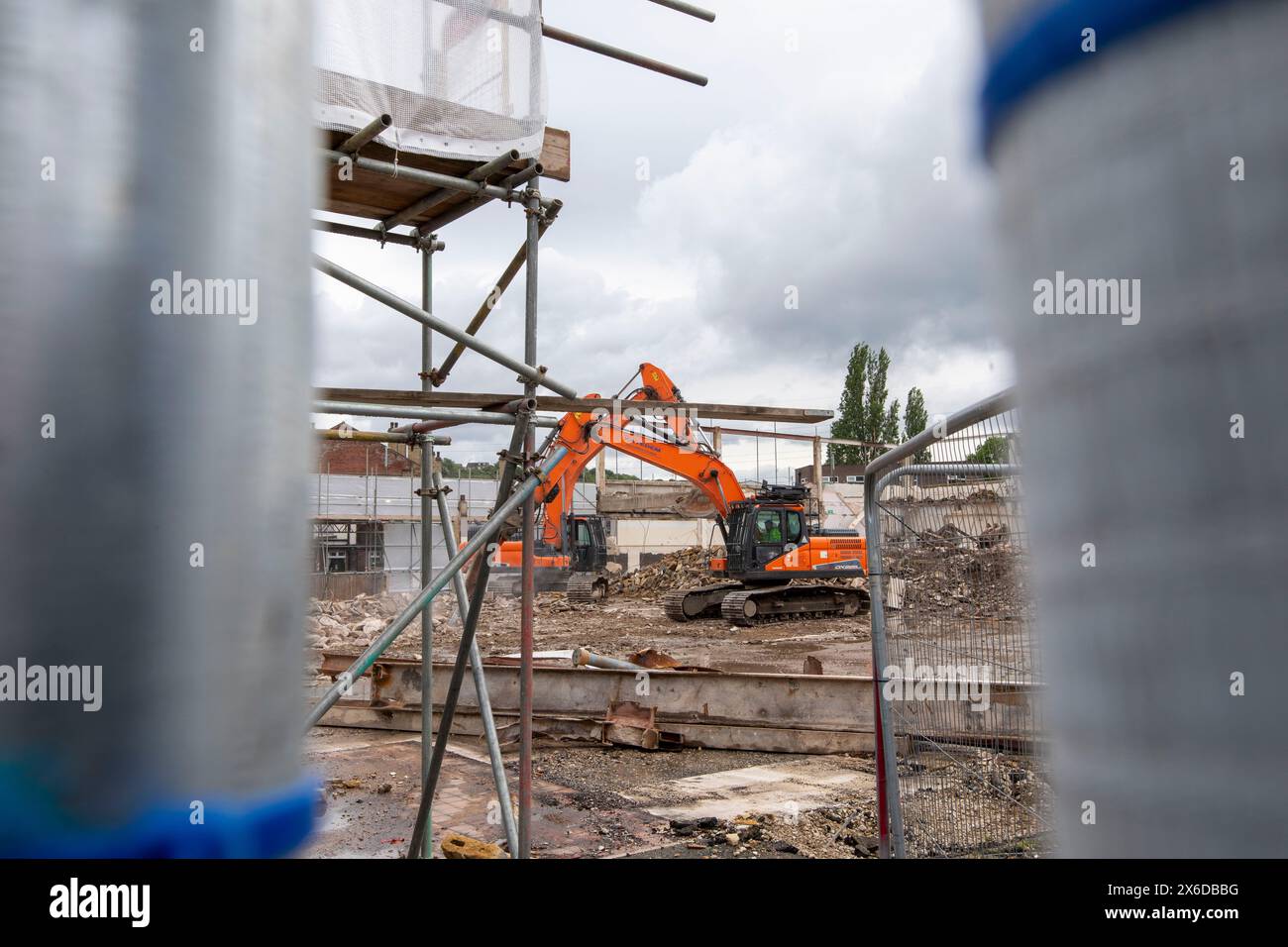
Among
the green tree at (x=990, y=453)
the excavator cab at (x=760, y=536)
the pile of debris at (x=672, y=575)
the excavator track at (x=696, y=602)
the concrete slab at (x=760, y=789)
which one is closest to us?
the green tree at (x=990, y=453)

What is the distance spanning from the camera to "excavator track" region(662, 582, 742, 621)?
21.5m

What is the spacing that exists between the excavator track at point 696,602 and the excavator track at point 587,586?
4.62 meters

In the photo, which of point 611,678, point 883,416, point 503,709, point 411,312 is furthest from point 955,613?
point 883,416

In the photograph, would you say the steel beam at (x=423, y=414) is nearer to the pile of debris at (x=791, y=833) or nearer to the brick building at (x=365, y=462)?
the pile of debris at (x=791, y=833)

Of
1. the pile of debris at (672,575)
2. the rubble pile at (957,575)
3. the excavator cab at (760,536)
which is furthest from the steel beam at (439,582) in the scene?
the pile of debris at (672,575)

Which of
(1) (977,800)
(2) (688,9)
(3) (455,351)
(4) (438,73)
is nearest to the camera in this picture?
(1) (977,800)

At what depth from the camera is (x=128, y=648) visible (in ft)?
2.30

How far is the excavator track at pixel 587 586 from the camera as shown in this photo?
84.9ft

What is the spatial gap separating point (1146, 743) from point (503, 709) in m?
9.60

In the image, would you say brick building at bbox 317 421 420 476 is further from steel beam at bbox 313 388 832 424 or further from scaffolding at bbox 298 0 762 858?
steel beam at bbox 313 388 832 424

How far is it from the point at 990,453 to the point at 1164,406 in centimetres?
231

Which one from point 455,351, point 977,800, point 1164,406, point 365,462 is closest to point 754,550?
point 455,351

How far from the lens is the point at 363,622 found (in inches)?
896

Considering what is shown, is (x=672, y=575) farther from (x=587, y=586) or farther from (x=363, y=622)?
(x=363, y=622)
